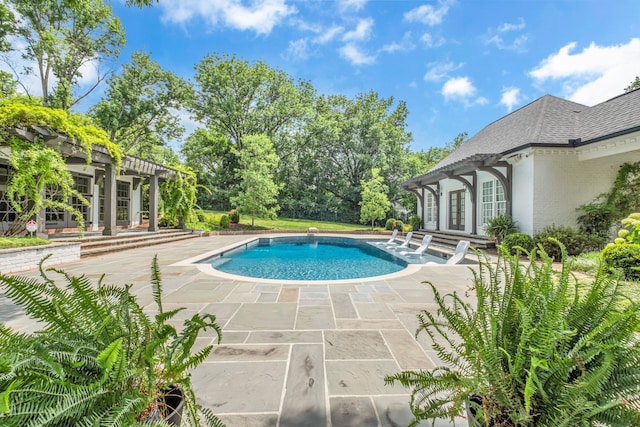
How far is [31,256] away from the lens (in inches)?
258

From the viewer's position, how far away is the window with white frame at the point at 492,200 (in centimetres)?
1108

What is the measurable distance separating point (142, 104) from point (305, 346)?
25.6 metres

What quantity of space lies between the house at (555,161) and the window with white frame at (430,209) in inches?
187

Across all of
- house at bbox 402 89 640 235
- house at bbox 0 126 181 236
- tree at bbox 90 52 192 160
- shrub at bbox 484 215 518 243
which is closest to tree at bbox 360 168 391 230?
house at bbox 402 89 640 235

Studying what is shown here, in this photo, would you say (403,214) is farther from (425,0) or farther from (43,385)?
(43,385)

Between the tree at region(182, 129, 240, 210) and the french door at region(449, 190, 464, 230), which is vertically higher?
the tree at region(182, 129, 240, 210)

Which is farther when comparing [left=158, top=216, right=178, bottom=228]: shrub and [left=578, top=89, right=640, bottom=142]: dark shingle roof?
[left=158, top=216, right=178, bottom=228]: shrub

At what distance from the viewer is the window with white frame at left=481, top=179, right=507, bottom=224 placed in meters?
11.1

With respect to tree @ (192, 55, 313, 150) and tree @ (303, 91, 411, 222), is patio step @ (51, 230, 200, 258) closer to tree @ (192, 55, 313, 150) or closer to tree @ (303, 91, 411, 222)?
tree @ (192, 55, 313, 150)

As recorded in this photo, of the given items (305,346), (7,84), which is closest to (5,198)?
(305,346)

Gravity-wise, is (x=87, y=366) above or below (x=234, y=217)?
below

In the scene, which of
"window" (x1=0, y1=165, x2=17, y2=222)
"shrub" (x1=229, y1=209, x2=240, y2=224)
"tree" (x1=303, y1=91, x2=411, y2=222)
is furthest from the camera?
"tree" (x1=303, y1=91, x2=411, y2=222)

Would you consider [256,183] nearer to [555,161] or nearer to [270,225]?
[270,225]

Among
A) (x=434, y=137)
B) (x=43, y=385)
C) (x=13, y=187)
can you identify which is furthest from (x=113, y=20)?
(x=434, y=137)
